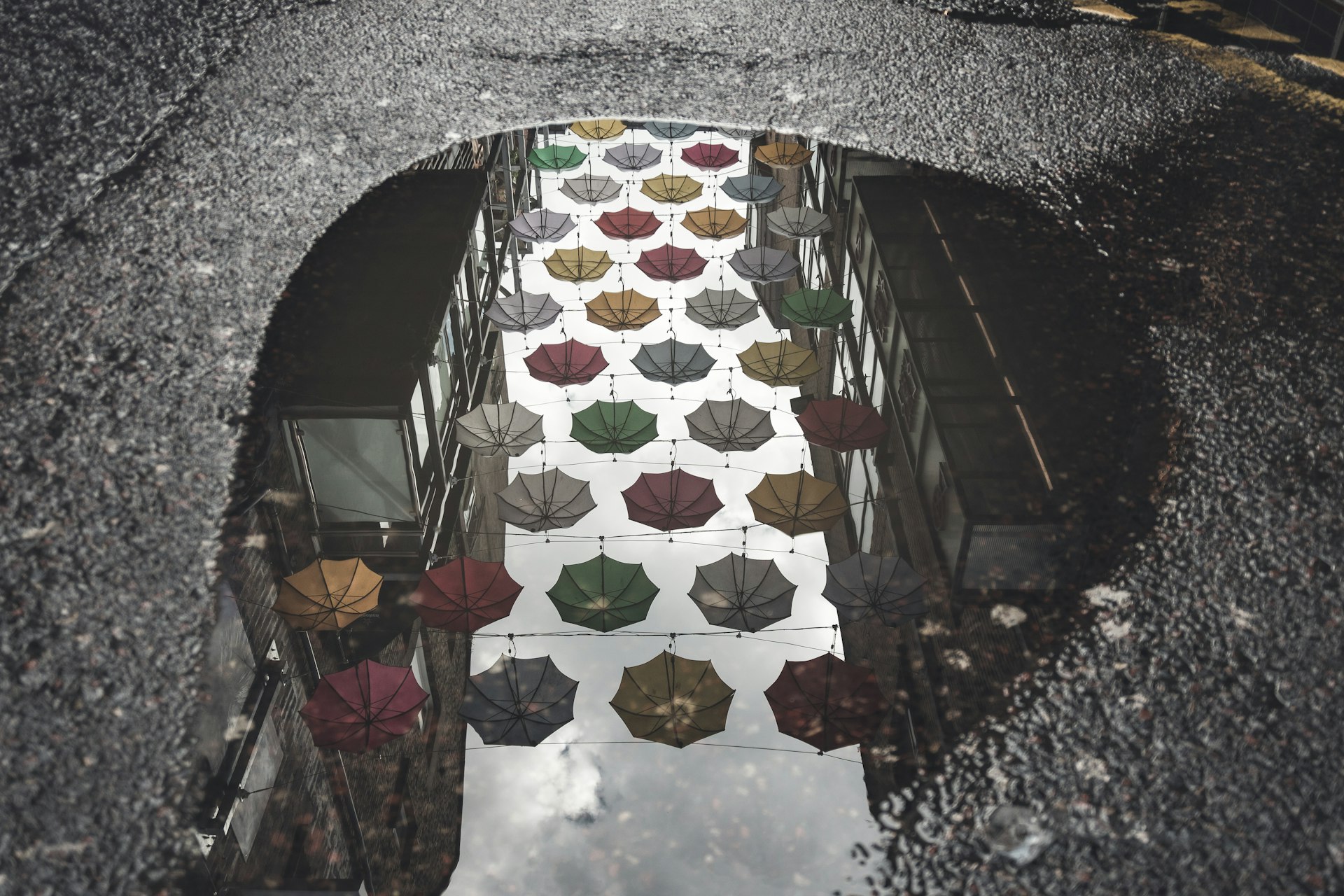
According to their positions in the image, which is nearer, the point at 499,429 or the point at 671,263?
the point at 499,429

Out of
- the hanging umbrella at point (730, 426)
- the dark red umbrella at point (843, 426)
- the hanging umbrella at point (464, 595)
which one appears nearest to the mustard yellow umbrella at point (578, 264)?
the hanging umbrella at point (730, 426)

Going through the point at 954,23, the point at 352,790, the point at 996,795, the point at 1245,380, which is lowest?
the point at 352,790

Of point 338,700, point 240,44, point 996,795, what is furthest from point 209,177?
point 996,795

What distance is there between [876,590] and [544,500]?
1.73 meters

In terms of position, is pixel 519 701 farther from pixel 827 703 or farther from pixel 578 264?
pixel 578 264

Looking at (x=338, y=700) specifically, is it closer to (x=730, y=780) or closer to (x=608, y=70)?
(x=730, y=780)

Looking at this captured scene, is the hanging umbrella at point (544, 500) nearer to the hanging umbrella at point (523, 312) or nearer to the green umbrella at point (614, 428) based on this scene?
the green umbrella at point (614, 428)

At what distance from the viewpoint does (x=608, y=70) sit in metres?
8.52

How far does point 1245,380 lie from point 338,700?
4.62 meters

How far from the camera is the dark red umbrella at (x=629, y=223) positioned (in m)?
7.91

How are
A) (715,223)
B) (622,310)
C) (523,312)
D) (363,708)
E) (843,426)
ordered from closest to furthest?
(363,708), (843,426), (523,312), (622,310), (715,223)

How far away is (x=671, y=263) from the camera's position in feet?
24.9

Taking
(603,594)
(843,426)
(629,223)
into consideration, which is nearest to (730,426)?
(843,426)

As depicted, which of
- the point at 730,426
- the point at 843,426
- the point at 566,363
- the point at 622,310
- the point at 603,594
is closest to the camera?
the point at 603,594
